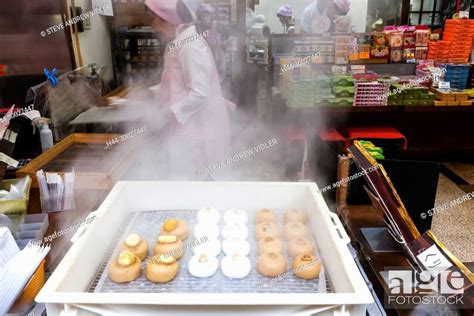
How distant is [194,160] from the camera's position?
9.17ft

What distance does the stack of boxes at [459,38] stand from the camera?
4215mm

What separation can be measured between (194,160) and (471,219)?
2403mm

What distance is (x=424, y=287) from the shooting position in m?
1.28

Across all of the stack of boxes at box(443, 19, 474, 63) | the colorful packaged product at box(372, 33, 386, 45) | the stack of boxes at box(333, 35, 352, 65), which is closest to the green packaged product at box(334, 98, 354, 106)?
the stack of boxes at box(333, 35, 352, 65)

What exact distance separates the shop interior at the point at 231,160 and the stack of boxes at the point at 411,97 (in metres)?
0.02

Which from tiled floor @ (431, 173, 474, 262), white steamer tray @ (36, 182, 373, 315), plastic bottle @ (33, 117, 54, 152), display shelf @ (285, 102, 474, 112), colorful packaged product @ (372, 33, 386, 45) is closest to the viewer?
white steamer tray @ (36, 182, 373, 315)

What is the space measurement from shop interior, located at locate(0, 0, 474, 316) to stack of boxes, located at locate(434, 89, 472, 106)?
14 millimetres

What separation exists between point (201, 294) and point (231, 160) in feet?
6.93

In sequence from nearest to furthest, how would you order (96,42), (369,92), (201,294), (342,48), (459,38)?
(201,294) → (369,92) → (342,48) → (96,42) → (459,38)

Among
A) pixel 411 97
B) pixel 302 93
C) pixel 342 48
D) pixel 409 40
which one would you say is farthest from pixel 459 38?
pixel 302 93

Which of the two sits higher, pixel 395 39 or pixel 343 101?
pixel 395 39

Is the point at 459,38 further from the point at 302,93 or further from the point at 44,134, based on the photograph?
the point at 44,134

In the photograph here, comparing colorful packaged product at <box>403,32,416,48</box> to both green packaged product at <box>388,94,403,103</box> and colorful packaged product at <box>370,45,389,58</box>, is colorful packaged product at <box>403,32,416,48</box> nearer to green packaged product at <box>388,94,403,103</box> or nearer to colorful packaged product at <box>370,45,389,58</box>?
colorful packaged product at <box>370,45,389,58</box>

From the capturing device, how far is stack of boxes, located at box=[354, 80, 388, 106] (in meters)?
3.77
